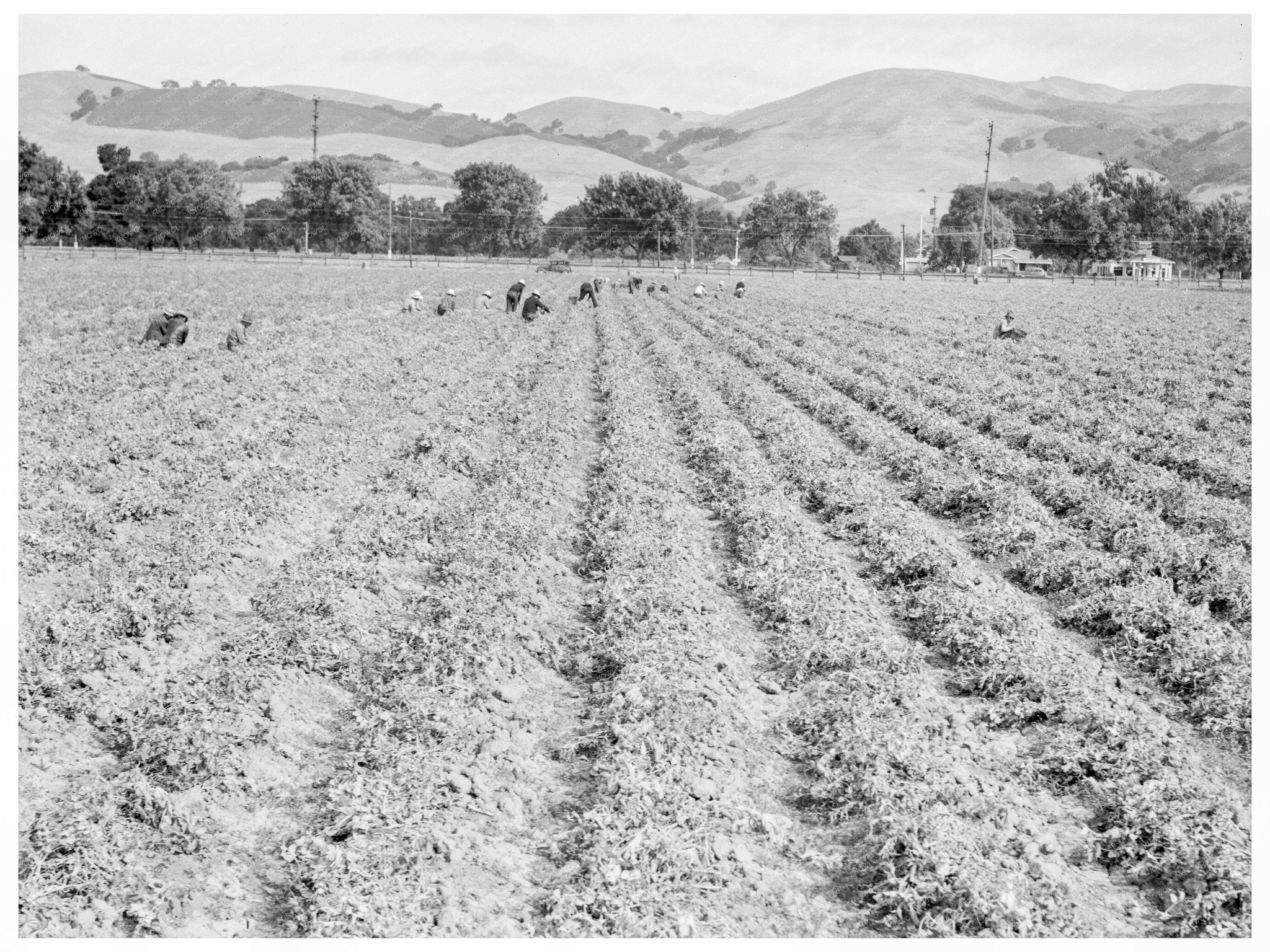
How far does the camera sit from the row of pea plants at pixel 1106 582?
23.4 feet

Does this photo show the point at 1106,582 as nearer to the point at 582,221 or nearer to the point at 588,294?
the point at 588,294

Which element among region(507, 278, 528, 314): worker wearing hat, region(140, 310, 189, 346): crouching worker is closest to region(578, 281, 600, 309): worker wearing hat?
region(507, 278, 528, 314): worker wearing hat

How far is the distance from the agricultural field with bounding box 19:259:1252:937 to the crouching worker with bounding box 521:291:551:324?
14.5m

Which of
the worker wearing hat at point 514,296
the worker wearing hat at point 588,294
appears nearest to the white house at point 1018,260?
the worker wearing hat at point 588,294

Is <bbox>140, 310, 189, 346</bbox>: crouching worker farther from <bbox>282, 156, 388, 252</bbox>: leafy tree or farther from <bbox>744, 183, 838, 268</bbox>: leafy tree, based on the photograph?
<bbox>744, 183, 838, 268</bbox>: leafy tree

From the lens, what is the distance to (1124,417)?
16172mm

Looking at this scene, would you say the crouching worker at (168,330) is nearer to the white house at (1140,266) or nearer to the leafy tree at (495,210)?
the leafy tree at (495,210)

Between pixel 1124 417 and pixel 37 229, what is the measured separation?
7651 centimetres

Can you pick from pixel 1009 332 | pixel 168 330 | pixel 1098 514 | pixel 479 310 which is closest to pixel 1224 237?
pixel 1009 332

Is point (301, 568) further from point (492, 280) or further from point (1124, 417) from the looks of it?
point (492, 280)

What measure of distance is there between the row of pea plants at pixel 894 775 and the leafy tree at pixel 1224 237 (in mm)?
79228

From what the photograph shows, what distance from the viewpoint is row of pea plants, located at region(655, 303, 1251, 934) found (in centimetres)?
504

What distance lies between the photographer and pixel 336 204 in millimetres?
101500
